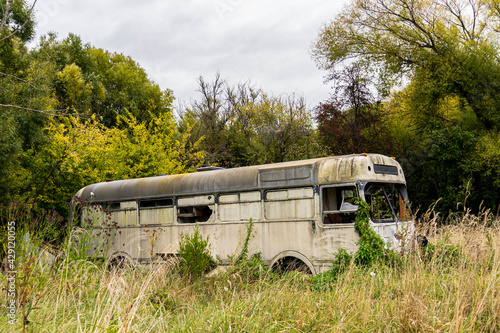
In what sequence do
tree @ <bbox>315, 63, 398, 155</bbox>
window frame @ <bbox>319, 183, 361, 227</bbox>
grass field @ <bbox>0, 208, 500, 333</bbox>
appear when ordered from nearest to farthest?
grass field @ <bbox>0, 208, 500, 333</bbox> < window frame @ <bbox>319, 183, 361, 227</bbox> < tree @ <bbox>315, 63, 398, 155</bbox>

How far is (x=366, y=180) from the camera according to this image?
9055 mm

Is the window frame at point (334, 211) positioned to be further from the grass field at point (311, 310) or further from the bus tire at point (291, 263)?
the grass field at point (311, 310)

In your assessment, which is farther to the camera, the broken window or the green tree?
the green tree

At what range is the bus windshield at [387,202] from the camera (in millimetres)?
9180

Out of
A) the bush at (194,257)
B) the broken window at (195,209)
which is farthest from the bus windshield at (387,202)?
the broken window at (195,209)

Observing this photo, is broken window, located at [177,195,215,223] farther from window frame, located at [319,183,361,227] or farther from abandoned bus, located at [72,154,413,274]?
window frame, located at [319,183,361,227]

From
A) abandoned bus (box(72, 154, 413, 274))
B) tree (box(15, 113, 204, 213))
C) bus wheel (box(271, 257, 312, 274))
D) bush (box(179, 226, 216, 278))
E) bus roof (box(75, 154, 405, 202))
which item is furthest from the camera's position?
tree (box(15, 113, 204, 213))

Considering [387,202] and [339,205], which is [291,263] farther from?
[387,202]

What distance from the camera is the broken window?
11062 mm

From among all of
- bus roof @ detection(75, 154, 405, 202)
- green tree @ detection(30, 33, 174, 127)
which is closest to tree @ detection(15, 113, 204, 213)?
bus roof @ detection(75, 154, 405, 202)

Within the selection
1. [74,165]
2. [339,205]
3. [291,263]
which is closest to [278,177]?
[339,205]

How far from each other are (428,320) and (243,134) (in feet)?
92.0

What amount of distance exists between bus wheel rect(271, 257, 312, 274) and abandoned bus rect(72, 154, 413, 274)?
0.04 meters

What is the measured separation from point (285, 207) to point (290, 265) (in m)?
1.15
